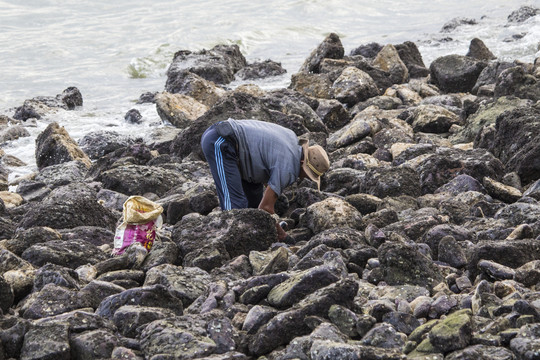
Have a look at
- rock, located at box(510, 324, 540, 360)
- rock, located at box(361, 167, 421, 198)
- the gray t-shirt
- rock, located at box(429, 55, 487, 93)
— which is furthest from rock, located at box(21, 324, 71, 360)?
rock, located at box(429, 55, 487, 93)

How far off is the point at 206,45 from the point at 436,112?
13.5 meters

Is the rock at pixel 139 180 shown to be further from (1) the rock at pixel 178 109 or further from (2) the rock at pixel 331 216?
(1) the rock at pixel 178 109

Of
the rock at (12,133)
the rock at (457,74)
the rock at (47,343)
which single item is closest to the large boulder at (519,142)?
the rock at (457,74)

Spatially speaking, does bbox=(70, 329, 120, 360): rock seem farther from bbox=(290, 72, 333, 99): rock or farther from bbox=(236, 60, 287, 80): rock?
bbox=(236, 60, 287, 80): rock

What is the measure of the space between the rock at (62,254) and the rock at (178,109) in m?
6.34

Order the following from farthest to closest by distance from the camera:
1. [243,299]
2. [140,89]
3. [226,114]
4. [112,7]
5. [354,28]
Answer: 1. [112,7]
2. [354,28]
3. [140,89]
4. [226,114]
5. [243,299]

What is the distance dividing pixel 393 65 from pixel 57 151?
21.6ft

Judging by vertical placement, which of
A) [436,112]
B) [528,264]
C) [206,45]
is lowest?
[206,45]

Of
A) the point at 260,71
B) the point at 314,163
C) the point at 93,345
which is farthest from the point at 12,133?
the point at 93,345

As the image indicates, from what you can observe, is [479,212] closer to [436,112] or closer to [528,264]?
[528,264]

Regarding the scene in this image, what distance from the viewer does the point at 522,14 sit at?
22047 millimetres

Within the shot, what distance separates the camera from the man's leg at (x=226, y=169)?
638 centimetres

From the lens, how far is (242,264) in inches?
212

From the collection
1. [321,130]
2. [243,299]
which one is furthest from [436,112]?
[243,299]
